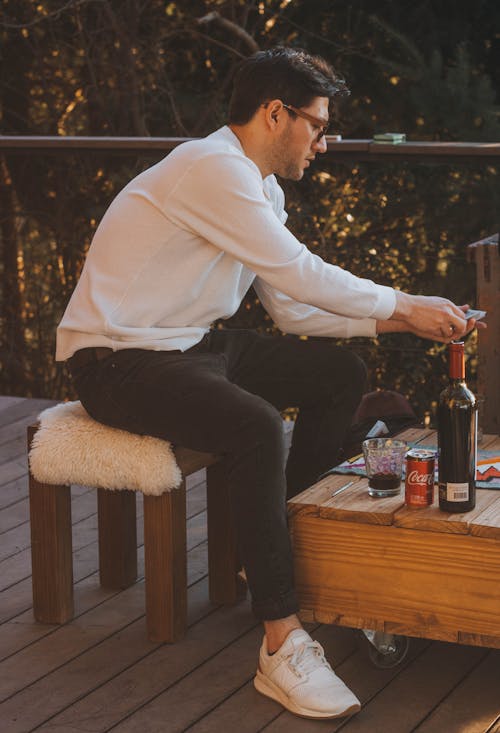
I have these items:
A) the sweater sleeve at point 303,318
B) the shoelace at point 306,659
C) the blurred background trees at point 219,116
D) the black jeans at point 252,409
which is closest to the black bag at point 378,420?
the black jeans at point 252,409

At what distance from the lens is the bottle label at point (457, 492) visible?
2.17 m

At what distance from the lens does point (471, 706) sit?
2.20m

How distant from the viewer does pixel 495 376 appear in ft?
10.8

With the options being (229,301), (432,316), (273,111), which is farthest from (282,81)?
(432,316)

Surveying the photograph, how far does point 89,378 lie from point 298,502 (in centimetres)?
53

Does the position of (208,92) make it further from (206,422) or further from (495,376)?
(206,422)

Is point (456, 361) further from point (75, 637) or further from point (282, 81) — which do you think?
point (75, 637)

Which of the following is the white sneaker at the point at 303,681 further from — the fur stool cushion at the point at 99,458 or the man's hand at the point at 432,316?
the man's hand at the point at 432,316

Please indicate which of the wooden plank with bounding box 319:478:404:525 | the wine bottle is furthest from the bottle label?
the wooden plank with bounding box 319:478:404:525

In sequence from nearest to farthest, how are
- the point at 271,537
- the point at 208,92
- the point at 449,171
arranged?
the point at 271,537, the point at 449,171, the point at 208,92

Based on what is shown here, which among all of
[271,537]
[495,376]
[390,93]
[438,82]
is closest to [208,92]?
[390,93]

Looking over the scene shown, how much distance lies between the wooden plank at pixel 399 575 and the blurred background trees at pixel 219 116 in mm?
2105

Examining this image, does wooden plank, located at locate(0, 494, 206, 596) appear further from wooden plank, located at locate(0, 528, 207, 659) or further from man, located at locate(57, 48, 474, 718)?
man, located at locate(57, 48, 474, 718)

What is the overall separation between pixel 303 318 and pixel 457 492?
75 centimetres
